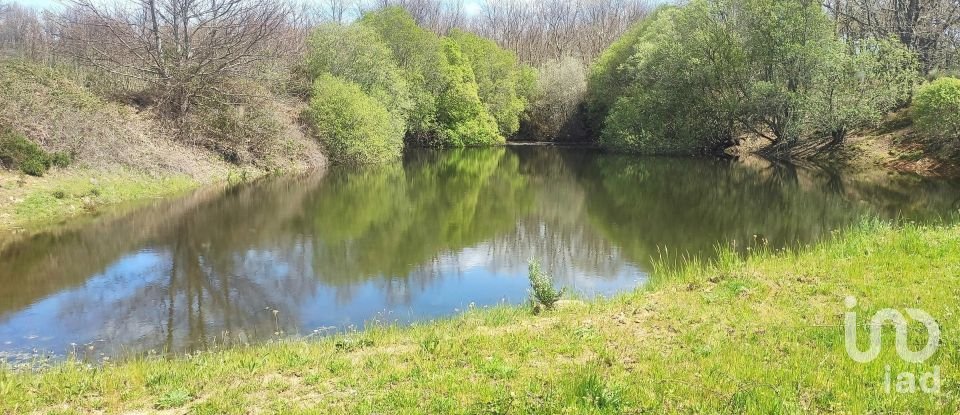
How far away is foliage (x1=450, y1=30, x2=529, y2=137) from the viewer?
65625 mm

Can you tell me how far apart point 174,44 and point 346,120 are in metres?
10.9

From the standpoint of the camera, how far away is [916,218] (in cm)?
1925

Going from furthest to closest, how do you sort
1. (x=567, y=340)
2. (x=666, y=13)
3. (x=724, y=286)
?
(x=666, y=13)
(x=724, y=286)
(x=567, y=340)

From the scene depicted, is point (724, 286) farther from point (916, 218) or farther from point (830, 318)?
point (916, 218)

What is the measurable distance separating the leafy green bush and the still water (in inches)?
353

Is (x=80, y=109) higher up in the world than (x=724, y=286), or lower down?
higher up

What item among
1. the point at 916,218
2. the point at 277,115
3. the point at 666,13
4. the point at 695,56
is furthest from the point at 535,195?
the point at 666,13

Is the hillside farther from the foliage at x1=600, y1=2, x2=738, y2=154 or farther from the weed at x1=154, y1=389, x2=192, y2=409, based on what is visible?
the foliage at x1=600, y1=2, x2=738, y2=154

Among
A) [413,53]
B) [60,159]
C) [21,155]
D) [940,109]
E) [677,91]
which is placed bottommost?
[60,159]

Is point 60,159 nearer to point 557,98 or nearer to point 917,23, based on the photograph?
point 557,98

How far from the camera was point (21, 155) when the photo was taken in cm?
2050

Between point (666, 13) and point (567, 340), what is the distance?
5025 cm

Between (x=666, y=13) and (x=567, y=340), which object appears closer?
(x=567, y=340)

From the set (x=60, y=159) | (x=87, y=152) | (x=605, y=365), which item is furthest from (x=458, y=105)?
(x=605, y=365)
